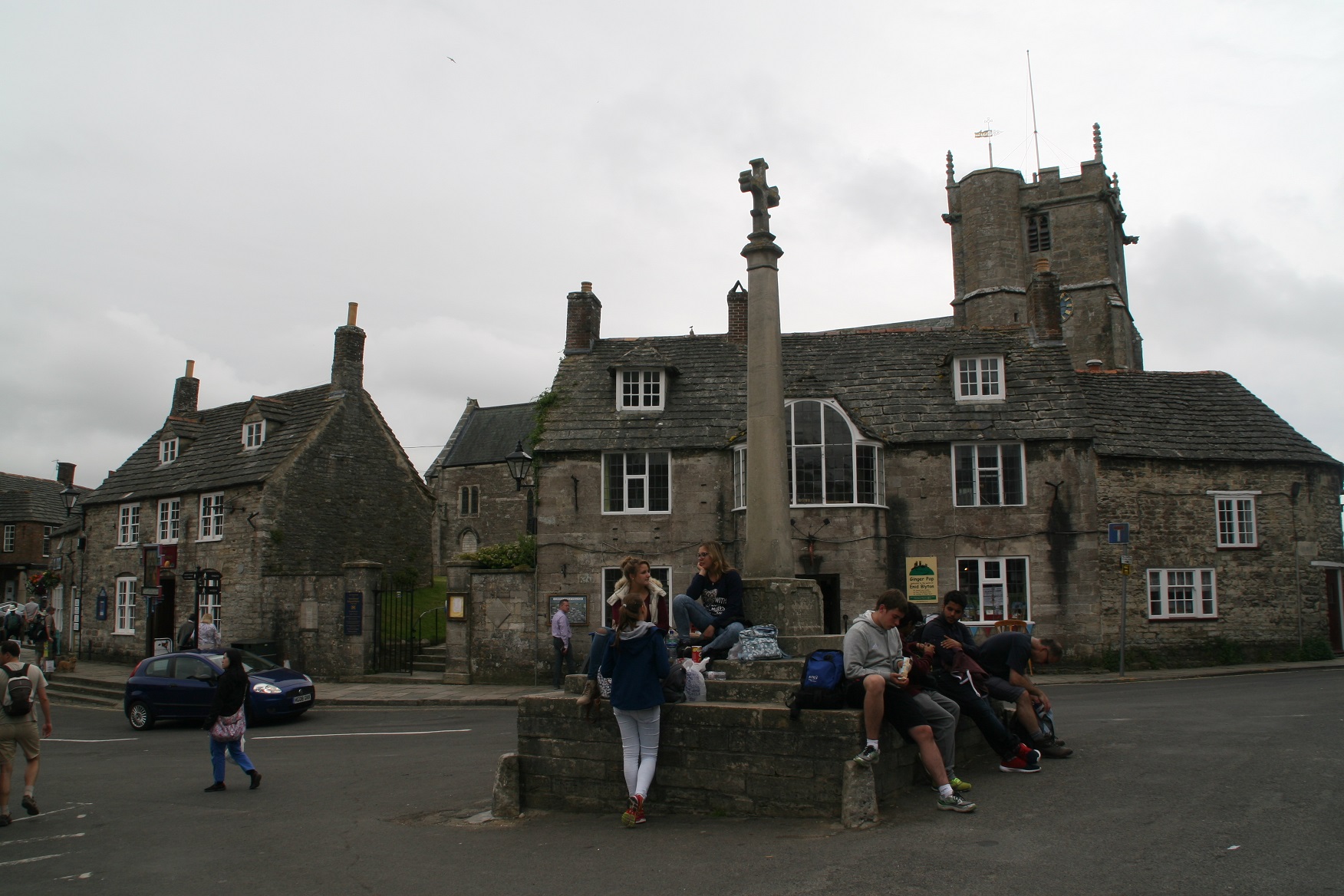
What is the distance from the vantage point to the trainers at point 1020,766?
850cm

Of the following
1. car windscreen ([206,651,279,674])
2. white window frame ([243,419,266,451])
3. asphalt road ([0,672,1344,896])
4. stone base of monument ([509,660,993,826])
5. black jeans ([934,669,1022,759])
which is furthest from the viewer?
white window frame ([243,419,266,451])

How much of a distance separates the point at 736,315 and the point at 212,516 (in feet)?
58.2

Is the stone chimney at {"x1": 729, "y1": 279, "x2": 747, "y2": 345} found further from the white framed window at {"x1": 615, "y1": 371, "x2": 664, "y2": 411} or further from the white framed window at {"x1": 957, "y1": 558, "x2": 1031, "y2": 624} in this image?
the white framed window at {"x1": 957, "y1": 558, "x2": 1031, "y2": 624}

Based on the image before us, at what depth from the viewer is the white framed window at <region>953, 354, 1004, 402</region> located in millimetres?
24672

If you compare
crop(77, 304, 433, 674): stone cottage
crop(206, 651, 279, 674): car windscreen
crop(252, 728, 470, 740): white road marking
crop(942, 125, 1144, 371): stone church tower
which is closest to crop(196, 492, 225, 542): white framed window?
crop(77, 304, 433, 674): stone cottage

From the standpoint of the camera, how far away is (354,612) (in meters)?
23.9

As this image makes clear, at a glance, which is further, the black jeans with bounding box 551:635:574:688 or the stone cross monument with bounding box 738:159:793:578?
the black jeans with bounding box 551:635:574:688

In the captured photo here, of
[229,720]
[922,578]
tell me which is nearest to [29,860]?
[229,720]

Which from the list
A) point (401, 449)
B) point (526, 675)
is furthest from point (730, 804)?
point (401, 449)

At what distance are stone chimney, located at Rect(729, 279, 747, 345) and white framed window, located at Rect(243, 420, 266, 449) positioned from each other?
1559 centimetres

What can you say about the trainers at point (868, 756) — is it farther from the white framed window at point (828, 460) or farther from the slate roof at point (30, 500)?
the slate roof at point (30, 500)

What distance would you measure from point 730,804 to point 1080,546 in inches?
722

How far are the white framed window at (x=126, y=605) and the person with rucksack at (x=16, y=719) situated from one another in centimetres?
2358

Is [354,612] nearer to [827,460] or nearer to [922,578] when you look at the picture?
[827,460]
